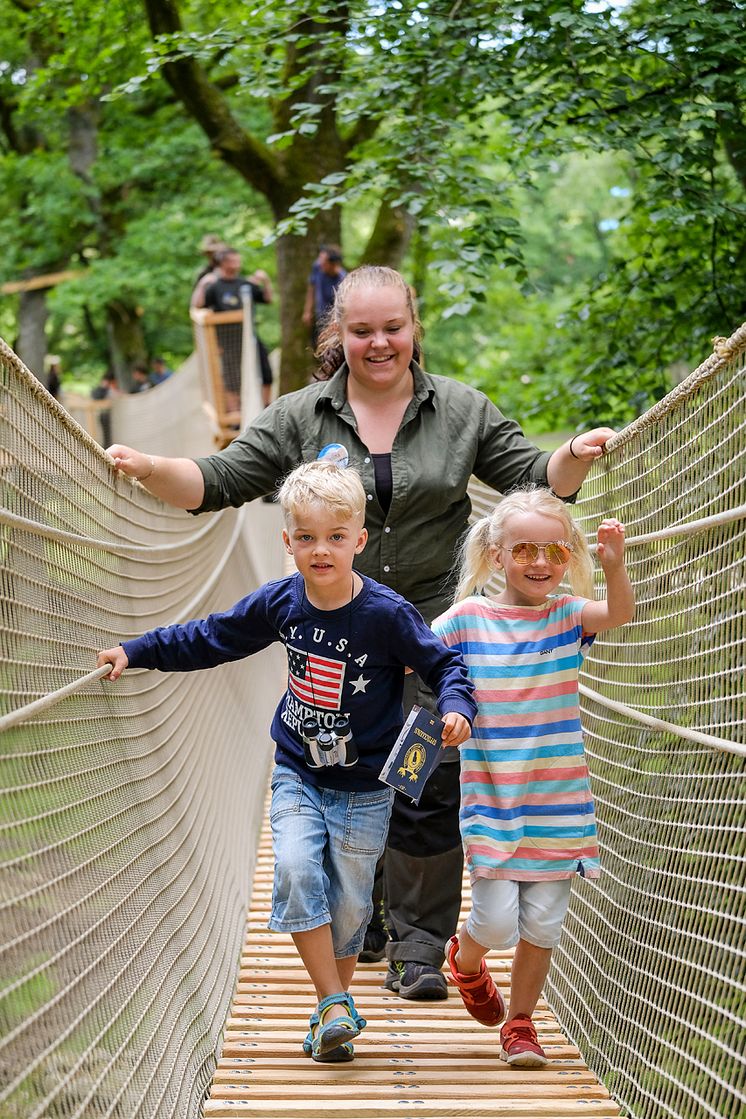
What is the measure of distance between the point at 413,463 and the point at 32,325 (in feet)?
45.8

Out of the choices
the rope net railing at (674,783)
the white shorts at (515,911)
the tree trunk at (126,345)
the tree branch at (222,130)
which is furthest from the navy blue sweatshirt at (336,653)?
the tree trunk at (126,345)

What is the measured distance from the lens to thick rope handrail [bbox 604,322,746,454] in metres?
1.94

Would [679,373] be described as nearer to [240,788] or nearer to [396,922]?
[240,788]

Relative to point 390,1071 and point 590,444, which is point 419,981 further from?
point 590,444

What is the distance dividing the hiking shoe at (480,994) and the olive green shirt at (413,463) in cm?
72

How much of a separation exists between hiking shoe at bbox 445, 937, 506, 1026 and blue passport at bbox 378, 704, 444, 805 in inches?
17.6

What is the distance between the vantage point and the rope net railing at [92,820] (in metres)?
1.59

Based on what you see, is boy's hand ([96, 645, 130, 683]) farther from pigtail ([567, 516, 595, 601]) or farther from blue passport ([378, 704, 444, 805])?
pigtail ([567, 516, 595, 601])

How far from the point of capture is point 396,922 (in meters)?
2.89

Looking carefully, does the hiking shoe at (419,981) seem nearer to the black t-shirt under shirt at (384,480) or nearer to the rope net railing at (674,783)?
the rope net railing at (674,783)

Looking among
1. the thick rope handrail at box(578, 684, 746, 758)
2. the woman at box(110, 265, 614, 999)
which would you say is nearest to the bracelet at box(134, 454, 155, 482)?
the woman at box(110, 265, 614, 999)

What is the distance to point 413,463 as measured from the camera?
107 inches

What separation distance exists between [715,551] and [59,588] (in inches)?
39.6

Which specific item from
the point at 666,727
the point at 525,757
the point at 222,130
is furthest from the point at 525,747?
the point at 222,130
